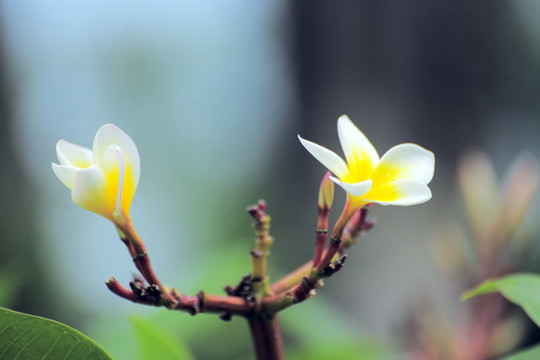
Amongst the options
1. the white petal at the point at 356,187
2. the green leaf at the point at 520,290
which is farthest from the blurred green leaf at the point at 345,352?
the white petal at the point at 356,187

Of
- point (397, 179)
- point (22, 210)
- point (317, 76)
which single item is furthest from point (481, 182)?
point (22, 210)

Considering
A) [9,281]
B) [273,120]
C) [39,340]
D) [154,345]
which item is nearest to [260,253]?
[39,340]

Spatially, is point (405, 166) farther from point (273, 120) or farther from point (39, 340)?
point (273, 120)

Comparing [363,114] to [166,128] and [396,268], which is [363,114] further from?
[166,128]

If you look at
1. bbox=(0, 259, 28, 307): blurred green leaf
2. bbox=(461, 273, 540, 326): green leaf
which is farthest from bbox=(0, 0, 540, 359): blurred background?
bbox=(461, 273, 540, 326): green leaf

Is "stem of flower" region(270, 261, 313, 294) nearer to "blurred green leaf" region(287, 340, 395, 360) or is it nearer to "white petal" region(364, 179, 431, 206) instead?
"white petal" region(364, 179, 431, 206)

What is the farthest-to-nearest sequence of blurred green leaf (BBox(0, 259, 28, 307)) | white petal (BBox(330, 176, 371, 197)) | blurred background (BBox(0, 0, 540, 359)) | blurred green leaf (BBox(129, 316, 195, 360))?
blurred background (BBox(0, 0, 540, 359))
blurred green leaf (BBox(0, 259, 28, 307))
blurred green leaf (BBox(129, 316, 195, 360))
white petal (BBox(330, 176, 371, 197))

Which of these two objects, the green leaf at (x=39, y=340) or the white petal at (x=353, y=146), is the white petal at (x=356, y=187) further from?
the green leaf at (x=39, y=340)
